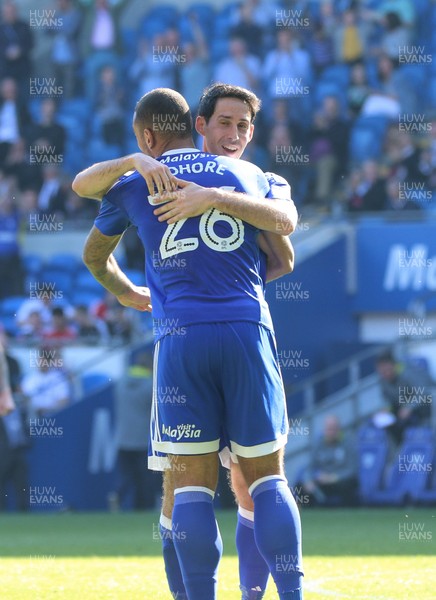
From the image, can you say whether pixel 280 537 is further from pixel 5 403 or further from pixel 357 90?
pixel 357 90

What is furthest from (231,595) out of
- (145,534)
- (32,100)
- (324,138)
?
(32,100)

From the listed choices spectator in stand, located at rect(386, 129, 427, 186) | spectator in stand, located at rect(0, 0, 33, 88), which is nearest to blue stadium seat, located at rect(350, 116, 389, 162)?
spectator in stand, located at rect(386, 129, 427, 186)

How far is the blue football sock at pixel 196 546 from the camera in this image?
4.79 m

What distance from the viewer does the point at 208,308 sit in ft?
16.1

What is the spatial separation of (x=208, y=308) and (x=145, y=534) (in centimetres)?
657

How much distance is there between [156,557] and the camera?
29.1ft

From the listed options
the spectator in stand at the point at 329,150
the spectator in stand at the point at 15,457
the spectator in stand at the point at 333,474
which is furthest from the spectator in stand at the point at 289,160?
the spectator in stand at the point at 15,457

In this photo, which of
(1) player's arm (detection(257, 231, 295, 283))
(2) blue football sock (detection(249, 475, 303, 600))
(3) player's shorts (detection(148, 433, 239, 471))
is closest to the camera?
(2) blue football sock (detection(249, 475, 303, 600))

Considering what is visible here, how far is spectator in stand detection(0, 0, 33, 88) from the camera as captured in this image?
19812 millimetres

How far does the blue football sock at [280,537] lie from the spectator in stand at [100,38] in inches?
609

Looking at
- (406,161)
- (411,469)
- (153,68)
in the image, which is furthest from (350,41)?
(411,469)

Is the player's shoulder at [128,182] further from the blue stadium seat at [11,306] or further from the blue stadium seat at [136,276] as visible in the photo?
the blue stadium seat at [11,306]

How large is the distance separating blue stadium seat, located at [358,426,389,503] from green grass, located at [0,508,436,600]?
0.55 metres

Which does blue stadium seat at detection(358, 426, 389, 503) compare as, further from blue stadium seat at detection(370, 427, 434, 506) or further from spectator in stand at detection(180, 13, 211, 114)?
spectator in stand at detection(180, 13, 211, 114)
